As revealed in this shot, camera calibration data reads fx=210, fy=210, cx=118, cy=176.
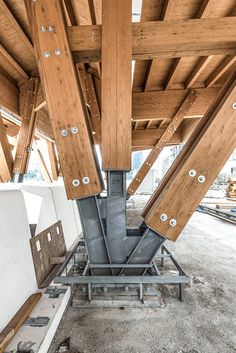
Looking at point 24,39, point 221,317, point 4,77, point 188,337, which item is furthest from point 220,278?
point 4,77

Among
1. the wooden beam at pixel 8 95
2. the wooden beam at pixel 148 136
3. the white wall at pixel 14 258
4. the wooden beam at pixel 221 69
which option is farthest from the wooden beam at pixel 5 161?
the wooden beam at pixel 148 136

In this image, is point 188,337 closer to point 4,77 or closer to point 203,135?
point 203,135

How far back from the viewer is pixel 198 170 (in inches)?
57.5

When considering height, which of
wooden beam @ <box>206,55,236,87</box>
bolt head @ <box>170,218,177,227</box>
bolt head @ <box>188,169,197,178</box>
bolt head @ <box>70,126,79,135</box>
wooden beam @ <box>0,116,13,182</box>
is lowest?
bolt head @ <box>170,218,177,227</box>

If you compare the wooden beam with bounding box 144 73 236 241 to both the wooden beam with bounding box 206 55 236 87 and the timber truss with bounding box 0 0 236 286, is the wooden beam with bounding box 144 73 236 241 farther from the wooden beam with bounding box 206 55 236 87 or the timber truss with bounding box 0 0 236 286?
the wooden beam with bounding box 206 55 236 87

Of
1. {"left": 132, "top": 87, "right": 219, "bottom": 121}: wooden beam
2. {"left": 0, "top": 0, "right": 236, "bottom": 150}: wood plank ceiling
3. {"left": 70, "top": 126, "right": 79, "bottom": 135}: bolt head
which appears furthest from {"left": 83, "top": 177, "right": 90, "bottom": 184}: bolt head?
{"left": 132, "top": 87, "right": 219, "bottom": 121}: wooden beam

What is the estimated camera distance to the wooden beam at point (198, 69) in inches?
122

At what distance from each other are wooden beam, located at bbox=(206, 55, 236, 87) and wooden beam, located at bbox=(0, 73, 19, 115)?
3668 millimetres

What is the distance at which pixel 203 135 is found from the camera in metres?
1.44

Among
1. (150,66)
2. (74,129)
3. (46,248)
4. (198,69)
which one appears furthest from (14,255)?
(198,69)

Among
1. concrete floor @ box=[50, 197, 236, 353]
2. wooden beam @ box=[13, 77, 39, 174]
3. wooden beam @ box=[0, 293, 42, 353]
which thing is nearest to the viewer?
wooden beam @ box=[0, 293, 42, 353]

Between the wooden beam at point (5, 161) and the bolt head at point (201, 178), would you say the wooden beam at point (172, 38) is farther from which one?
the wooden beam at point (5, 161)

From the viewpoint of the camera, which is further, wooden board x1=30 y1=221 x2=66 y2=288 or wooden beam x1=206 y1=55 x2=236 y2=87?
wooden beam x1=206 y1=55 x2=236 y2=87

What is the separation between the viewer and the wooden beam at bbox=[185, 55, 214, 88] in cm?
310
